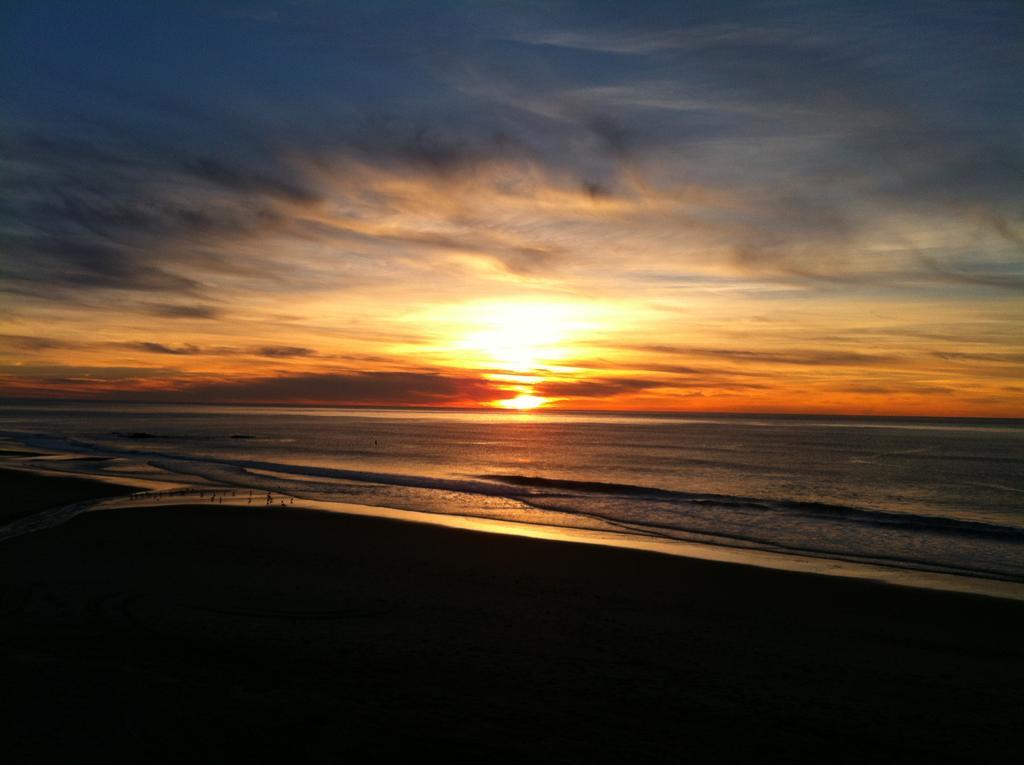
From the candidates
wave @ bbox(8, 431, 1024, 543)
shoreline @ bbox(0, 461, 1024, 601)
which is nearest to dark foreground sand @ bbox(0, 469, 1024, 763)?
shoreline @ bbox(0, 461, 1024, 601)

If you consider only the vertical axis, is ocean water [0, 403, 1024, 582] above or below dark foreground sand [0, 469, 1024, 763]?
above

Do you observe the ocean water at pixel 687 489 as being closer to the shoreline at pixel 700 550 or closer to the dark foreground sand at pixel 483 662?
the shoreline at pixel 700 550

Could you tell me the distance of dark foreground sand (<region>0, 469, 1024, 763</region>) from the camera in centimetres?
768

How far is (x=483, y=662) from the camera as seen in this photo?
33.2ft

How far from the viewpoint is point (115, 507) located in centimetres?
2534

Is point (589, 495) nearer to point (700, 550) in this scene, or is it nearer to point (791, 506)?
point (791, 506)

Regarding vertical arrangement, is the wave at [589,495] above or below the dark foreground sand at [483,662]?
above

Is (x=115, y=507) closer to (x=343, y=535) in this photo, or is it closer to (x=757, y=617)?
(x=343, y=535)

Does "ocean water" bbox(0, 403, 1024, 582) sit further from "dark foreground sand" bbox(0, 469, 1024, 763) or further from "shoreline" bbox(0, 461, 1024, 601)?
"dark foreground sand" bbox(0, 469, 1024, 763)

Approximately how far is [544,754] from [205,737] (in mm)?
3721

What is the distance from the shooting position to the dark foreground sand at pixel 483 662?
768cm

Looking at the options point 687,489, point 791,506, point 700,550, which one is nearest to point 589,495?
point 687,489

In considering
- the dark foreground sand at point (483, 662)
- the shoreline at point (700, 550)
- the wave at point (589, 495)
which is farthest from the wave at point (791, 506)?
the dark foreground sand at point (483, 662)

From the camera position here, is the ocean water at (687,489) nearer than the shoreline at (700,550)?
No
